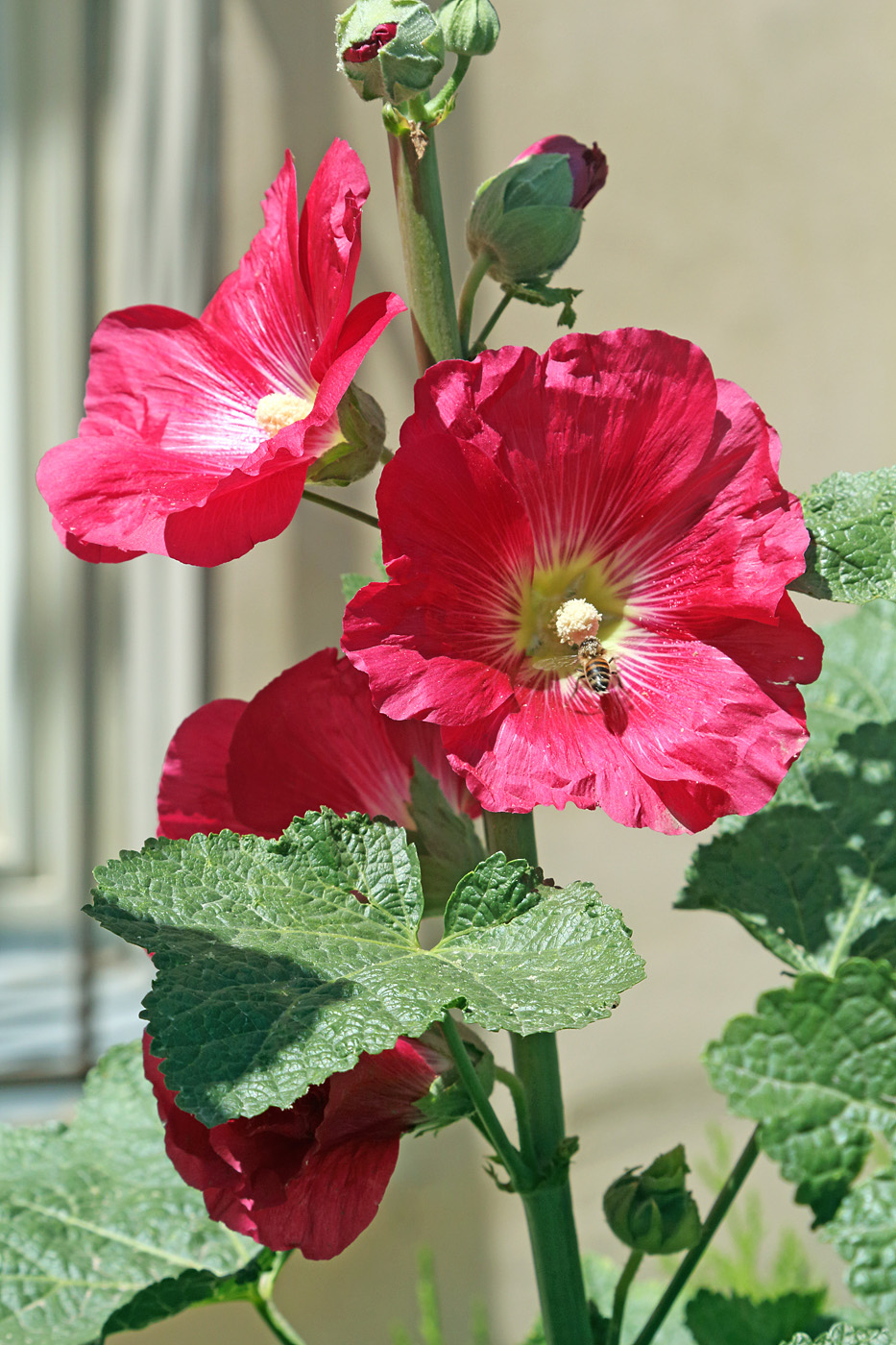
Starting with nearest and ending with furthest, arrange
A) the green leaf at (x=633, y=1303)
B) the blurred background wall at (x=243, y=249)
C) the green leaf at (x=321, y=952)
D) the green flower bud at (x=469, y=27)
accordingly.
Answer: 1. the green leaf at (x=321, y=952)
2. the green flower bud at (x=469, y=27)
3. the green leaf at (x=633, y=1303)
4. the blurred background wall at (x=243, y=249)

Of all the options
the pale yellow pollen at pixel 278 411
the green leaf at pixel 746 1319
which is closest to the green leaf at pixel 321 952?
the pale yellow pollen at pixel 278 411

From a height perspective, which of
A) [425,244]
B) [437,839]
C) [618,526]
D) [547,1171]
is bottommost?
[547,1171]

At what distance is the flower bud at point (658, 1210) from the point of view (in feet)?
1.45

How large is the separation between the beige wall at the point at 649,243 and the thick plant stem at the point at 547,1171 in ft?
2.64

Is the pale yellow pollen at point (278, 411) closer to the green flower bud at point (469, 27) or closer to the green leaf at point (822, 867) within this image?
the green flower bud at point (469, 27)

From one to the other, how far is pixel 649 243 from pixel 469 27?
843mm

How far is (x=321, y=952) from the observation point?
314 mm

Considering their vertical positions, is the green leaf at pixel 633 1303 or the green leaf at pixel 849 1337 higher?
the green leaf at pixel 849 1337

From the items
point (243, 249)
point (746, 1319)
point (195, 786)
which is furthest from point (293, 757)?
point (243, 249)

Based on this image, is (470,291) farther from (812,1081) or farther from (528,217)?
(812,1081)

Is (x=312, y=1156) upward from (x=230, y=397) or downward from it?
downward

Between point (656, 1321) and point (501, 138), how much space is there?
3.39 ft

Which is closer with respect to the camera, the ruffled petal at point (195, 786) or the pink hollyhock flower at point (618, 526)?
the pink hollyhock flower at point (618, 526)

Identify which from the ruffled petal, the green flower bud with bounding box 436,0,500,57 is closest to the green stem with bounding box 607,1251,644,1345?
the ruffled petal
